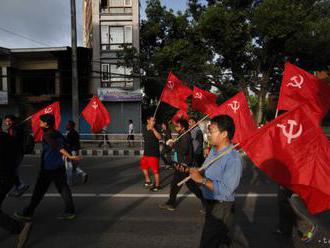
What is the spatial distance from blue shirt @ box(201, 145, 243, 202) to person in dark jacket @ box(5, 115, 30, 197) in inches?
116

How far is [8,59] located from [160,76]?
421 inches

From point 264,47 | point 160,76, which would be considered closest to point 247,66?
point 264,47

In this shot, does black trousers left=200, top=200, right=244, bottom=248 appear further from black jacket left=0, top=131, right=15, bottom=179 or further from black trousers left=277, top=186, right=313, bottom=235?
black jacket left=0, top=131, right=15, bottom=179

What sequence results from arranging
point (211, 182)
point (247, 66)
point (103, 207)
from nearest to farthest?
1. point (211, 182)
2. point (103, 207)
3. point (247, 66)

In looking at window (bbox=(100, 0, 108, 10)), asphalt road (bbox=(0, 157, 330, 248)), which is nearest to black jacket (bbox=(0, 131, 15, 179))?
asphalt road (bbox=(0, 157, 330, 248))

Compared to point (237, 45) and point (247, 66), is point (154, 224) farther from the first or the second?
point (247, 66)

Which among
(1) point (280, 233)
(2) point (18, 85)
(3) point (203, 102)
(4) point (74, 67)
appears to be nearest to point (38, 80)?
(2) point (18, 85)

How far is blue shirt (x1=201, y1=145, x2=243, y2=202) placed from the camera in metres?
3.91

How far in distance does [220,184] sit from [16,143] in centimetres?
308

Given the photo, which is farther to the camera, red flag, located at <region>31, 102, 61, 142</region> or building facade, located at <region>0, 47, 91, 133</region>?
building facade, located at <region>0, 47, 91, 133</region>

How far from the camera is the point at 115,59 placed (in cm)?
3447

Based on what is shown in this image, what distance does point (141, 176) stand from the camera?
12.3m

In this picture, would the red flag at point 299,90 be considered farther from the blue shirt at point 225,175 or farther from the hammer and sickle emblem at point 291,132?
the blue shirt at point 225,175

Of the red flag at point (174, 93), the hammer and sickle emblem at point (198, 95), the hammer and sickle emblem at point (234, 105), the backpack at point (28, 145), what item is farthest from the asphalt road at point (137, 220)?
the hammer and sickle emblem at point (198, 95)
